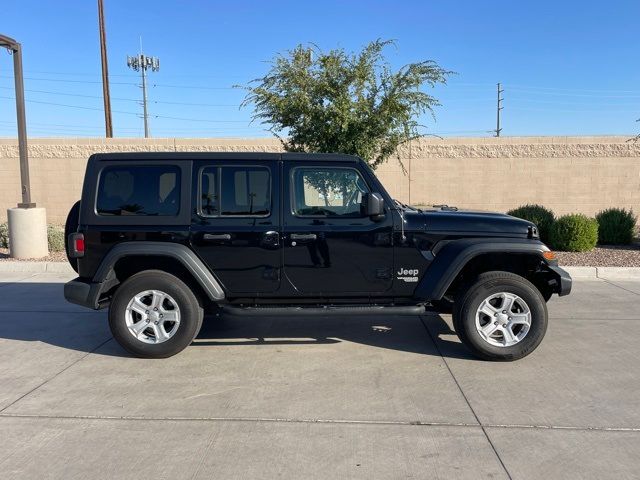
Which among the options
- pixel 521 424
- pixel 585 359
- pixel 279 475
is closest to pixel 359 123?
pixel 585 359

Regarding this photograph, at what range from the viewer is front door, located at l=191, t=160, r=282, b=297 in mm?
5113

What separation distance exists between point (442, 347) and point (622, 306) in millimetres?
3352

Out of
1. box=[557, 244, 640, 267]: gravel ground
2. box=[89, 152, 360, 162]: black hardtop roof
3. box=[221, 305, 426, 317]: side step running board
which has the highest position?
box=[89, 152, 360, 162]: black hardtop roof

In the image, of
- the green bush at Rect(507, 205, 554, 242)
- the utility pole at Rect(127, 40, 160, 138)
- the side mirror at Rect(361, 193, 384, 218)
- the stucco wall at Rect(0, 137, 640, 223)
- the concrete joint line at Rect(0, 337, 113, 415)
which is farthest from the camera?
the utility pole at Rect(127, 40, 160, 138)

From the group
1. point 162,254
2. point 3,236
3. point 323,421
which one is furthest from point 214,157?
point 3,236

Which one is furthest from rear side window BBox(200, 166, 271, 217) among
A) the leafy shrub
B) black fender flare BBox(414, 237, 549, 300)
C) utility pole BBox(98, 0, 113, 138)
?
utility pole BBox(98, 0, 113, 138)

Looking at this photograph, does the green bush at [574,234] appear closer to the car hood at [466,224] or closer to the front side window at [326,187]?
the car hood at [466,224]

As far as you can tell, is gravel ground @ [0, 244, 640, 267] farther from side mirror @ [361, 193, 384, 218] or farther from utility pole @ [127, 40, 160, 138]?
utility pole @ [127, 40, 160, 138]

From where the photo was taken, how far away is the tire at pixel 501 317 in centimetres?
506

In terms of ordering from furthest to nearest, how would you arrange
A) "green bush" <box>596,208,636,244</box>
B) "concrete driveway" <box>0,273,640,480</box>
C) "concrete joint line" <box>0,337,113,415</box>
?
"green bush" <box>596,208,636,244</box> < "concrete joint line" <box>0,337,113,415</box> < "concrete driveway" <box>0,273,640,480</box>

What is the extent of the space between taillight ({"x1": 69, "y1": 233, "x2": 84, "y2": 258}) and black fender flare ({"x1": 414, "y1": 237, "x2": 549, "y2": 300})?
3.27m

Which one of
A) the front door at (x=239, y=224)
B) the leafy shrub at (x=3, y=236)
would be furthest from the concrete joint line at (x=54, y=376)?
the leafy shrub at (x=3, y=236)

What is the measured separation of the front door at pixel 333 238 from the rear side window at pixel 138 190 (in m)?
1.13

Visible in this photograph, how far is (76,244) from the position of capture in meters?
5.13
